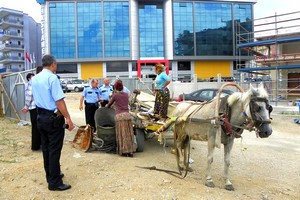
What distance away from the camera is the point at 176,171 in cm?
667

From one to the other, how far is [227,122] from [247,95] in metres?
0.59

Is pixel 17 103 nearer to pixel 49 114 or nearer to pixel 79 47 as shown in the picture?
pixel 49 114

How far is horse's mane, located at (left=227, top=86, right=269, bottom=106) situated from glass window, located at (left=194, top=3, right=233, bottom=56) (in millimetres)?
59871

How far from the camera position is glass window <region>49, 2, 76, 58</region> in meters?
62.4

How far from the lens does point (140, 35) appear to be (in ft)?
216

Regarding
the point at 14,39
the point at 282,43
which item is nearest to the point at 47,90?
the point at 282,43

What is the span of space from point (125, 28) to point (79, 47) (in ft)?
32.8

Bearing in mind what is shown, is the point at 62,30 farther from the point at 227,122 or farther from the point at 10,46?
the point at 227,122

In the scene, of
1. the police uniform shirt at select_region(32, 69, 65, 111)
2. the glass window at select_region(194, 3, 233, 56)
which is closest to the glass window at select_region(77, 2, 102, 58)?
the glass window at select_region(194, 3, 233, 56)

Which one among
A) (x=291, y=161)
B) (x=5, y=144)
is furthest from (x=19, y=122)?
(x=291, y=161)

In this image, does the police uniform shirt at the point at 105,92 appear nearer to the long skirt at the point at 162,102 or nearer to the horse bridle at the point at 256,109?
the long skirt at the point at 162,102

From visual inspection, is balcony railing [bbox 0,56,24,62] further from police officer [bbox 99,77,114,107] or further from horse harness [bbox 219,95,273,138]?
horse harness [bbox 219,95,273,138]

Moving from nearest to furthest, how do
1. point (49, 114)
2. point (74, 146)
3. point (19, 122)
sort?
point (49, 114), point (74, 146), point (19, 122)

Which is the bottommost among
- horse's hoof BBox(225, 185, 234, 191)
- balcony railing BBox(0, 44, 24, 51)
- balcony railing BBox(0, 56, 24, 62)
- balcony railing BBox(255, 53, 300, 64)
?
horse's hoof BBox(225, 185, 234, 191)
